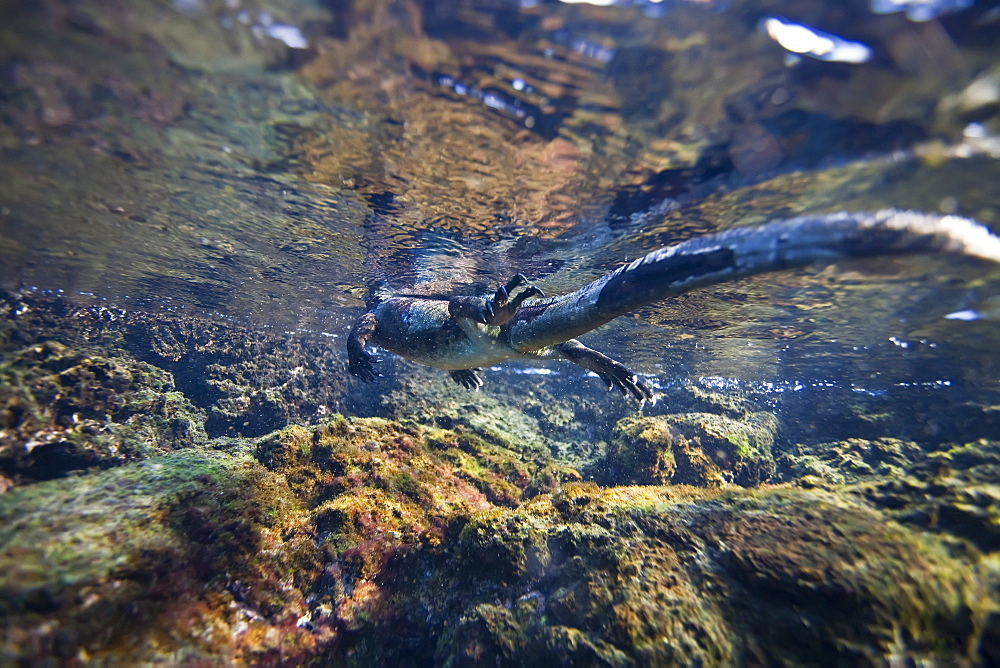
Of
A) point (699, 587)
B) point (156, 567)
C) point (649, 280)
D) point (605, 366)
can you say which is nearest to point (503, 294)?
point (649, 280)

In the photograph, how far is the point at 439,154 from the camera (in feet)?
22.7

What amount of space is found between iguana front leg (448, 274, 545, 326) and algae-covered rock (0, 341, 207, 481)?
6.89 m

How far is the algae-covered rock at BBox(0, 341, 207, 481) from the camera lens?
6.23 m

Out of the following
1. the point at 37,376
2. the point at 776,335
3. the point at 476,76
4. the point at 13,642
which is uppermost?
the point at 476,76

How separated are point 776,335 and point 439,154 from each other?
13.2m

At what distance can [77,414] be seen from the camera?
746cm

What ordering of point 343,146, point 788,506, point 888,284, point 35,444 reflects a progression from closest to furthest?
point 788,506, point 35,444, point 343,146, point 888,284

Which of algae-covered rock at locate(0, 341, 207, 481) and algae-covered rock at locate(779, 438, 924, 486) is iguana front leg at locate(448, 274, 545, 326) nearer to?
algae-covered rock at locate(0, 341, 207, 481)

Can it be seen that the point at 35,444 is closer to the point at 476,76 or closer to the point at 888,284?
the point at 476,76

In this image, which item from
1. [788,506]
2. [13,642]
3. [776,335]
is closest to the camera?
[13,642]

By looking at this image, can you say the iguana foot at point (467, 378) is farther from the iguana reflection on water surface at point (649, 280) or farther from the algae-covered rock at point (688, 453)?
the algae-covered rock at point (688, 453)

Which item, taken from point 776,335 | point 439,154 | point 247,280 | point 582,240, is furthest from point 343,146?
point 776,335

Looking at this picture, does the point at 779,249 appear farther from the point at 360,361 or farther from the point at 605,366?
the point at 360,361

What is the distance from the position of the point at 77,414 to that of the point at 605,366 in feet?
→ 33.3
